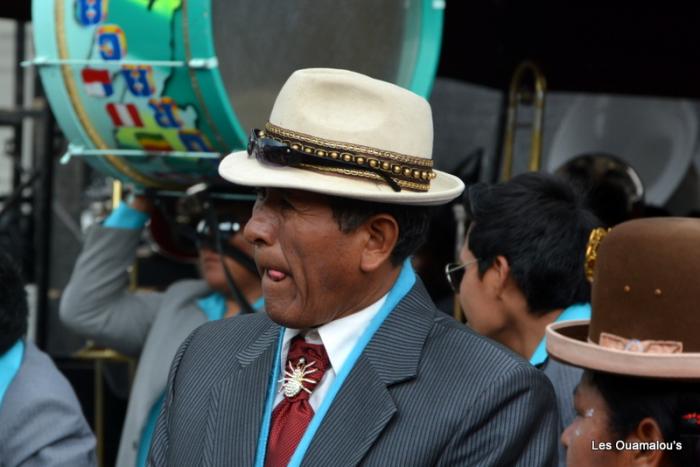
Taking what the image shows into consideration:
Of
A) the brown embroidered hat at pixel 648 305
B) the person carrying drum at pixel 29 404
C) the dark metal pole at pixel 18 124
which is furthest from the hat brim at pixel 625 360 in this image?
the dark metal pole at pixel 18 124

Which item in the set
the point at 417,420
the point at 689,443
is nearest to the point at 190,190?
the point at 417,420

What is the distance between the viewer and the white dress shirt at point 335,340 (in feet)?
7.99

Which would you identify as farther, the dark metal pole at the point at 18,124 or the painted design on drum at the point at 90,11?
the dark metal pole at the point at 18,124

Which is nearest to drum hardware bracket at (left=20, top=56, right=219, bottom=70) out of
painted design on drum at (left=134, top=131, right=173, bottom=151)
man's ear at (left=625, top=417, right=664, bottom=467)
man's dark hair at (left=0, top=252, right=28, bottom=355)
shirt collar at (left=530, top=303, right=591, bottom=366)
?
painted design on drum at (left=134, top=131, right=173, bottom=151)

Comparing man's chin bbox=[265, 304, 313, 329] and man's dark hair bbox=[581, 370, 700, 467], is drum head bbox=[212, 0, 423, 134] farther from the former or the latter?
man's dark hair bbox=[581, 370, 700, 467]

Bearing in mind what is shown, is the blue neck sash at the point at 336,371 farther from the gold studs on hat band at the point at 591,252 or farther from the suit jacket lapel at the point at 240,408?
the gold studs on hat band at the point at 591,252

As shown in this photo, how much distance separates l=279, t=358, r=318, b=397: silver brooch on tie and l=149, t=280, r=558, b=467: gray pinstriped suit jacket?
0.05 meters

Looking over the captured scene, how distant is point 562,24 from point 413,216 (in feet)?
10.7

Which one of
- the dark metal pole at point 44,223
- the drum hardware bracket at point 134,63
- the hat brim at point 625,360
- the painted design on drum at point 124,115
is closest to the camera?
the hat brim at point 625,360

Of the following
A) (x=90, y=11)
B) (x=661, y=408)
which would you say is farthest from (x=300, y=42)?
(x=661, y=408)

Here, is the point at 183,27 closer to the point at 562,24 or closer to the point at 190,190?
the point at 190,190

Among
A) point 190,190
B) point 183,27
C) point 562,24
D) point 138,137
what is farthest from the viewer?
point 562,24

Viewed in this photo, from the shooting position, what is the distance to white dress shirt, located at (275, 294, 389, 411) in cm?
244

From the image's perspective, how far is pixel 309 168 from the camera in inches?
94.0
